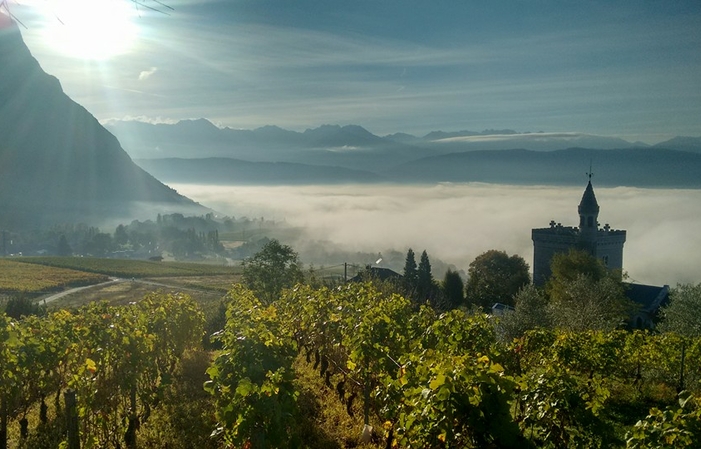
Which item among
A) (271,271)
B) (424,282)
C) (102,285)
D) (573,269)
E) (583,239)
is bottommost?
(102,285)

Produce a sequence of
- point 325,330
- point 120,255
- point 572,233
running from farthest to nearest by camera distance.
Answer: point 120,255, point 572,233, point 325,330

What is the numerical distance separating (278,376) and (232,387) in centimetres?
89

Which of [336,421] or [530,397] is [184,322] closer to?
[336,421]

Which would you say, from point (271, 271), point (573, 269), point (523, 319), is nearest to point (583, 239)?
point (573, 269)

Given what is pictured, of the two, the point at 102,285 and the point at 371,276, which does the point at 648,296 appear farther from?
the point at 102,285

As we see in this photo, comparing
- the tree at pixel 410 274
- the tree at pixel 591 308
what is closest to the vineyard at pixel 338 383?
the tree at pixel 591 308

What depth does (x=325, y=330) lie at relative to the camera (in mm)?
15258

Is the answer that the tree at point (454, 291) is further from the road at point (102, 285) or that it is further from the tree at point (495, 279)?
the road at point (102, 285)

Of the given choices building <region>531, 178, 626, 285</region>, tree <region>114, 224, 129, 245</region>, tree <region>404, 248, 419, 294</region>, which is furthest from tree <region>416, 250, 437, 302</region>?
tree <region>114, 224, 129, 245</region>

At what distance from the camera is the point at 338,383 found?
43.8 ft

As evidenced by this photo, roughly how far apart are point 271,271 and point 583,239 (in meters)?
51.0

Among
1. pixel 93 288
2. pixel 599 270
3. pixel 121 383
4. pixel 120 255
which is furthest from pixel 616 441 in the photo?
pixel 120 255

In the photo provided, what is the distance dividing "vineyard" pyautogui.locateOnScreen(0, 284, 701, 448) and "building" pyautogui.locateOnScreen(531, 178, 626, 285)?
5634 centimetres

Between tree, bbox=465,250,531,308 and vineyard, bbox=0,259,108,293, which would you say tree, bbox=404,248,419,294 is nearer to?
tree, bbox=465,250,531,308
